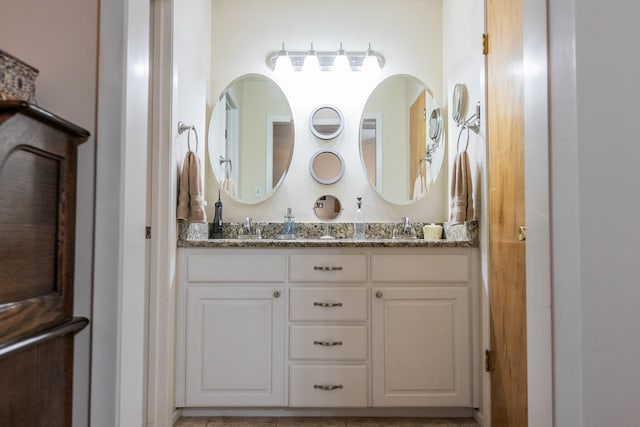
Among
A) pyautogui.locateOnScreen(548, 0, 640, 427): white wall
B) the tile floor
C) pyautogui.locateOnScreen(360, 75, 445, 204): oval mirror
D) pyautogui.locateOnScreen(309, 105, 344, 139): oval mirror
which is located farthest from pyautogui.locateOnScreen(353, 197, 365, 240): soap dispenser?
pyautogui.locateOnScreen(548, 0, 640, 427): white wall

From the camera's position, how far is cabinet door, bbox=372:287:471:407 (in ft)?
7.01

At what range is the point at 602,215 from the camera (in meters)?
0.84

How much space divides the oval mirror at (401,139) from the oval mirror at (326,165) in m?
0.17

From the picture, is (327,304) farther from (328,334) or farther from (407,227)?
(407,227)

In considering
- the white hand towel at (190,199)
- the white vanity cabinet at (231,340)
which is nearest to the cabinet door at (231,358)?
the white vanity cabinet at (231,340)

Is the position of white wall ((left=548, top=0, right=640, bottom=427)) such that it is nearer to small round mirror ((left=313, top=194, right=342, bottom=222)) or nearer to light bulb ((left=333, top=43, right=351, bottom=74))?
small round mirror ((left=313, top=194, right=342, bottom=222))

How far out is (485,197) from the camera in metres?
2.05

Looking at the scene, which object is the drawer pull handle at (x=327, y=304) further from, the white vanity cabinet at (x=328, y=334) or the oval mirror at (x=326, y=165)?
the oval mirror at (x=326, y=165)

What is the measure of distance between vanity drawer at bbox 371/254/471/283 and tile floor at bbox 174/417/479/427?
0.71 m

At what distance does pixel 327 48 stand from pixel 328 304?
1.74 meters

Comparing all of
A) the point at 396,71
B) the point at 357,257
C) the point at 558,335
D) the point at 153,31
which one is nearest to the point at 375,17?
the point at 396,71

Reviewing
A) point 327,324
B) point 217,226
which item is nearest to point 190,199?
point 217,226

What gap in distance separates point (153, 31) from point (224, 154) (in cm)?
96

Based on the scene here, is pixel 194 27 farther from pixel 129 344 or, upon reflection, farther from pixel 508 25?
pixel 129 344
